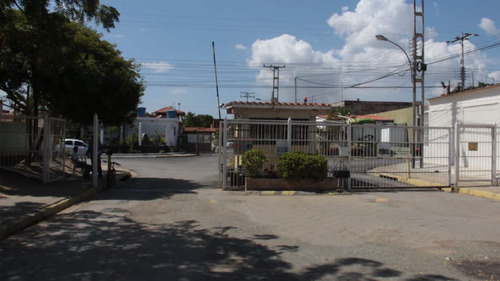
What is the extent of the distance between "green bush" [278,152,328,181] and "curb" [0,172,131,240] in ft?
18.9

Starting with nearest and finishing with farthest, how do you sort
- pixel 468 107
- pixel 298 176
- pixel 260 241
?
pixel 260 241 → pixel 298 176 → pixel 468 107

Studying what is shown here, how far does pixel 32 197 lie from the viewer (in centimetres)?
1059

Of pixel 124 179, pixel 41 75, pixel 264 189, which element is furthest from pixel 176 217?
pixel 124 179

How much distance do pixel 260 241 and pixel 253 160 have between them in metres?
5.83

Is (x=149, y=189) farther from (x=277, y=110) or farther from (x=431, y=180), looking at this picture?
(x=431, y=180)

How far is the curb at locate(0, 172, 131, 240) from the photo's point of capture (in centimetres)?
733

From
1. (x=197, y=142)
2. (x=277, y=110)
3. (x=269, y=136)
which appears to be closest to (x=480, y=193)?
(x=269, y=136)

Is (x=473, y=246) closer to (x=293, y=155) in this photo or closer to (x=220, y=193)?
(x=293, y=155)

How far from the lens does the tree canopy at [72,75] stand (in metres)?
9.36

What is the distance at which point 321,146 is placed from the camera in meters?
13.3

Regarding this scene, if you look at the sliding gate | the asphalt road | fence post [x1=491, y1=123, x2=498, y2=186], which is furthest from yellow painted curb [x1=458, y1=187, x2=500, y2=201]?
fence post [x1=491, y1=123, x2=498, y2=186]

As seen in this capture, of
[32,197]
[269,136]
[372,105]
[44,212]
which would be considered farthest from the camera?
[372,105]

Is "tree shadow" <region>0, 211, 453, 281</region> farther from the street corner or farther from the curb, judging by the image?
the street corner

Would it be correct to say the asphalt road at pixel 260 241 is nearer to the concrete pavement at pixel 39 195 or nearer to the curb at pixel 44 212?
the curb at pixel 44 212
